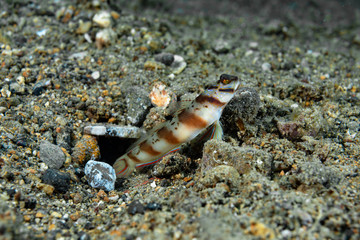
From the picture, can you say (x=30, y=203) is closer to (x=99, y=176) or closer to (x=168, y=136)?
(x=99, y=176)

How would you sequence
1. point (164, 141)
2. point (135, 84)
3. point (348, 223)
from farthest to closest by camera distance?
point (135, 84), point (164, 141), point (348, 223)

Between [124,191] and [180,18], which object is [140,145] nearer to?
[124,191]

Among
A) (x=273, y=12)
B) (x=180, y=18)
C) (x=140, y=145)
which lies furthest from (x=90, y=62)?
(x=273, y=12)

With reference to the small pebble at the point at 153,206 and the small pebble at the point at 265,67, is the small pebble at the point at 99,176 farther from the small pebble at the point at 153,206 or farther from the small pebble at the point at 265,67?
the small pebble at the point at 265,67

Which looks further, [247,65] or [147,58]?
[247,65]

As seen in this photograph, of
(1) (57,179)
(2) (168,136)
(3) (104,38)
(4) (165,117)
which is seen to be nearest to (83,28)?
(3) (104,38)

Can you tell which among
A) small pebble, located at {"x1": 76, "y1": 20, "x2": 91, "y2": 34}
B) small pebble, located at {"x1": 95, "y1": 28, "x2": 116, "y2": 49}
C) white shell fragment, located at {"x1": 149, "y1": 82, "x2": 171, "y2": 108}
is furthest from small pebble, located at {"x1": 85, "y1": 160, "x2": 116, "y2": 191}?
small pebble, located at {"x1": 76, "y1": 20, "x2": 91, "y2": 34}

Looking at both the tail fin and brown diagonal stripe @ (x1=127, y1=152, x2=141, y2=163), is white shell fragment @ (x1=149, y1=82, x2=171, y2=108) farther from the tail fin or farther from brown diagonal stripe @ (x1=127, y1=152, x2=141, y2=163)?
the tail fin
